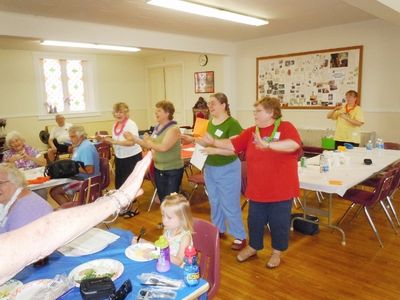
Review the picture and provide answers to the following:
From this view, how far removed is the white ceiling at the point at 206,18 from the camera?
4.27 metres

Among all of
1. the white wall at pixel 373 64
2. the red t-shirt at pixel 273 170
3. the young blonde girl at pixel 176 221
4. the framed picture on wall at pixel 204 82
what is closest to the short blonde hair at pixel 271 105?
the red t-shirt at pixel 273 170

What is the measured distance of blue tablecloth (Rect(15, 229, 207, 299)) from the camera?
152cm

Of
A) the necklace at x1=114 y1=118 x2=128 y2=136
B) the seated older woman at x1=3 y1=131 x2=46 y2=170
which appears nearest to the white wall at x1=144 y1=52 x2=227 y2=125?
the necklace at x1=114 y1=118 x2=128 y2=136

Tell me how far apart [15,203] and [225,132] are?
1842 millimetres

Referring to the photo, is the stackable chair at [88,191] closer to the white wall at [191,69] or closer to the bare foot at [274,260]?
the bare foot at [274,260]

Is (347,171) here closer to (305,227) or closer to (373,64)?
(305,227)

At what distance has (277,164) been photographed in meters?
2.74

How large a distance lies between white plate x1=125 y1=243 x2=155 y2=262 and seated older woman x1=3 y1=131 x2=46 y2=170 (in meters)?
2.84

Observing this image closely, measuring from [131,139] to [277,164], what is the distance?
194cm

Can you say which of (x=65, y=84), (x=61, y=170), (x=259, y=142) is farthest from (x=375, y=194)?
(x=65, y=84)

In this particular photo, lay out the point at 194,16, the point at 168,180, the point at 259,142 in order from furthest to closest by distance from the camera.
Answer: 1. the point at 194,16
2. the point at 168,180
3. the point at 259,142

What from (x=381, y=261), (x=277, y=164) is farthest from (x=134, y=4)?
(x=381, y=261)

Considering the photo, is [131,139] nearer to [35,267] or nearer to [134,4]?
[134,4]

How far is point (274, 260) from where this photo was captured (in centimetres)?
308
